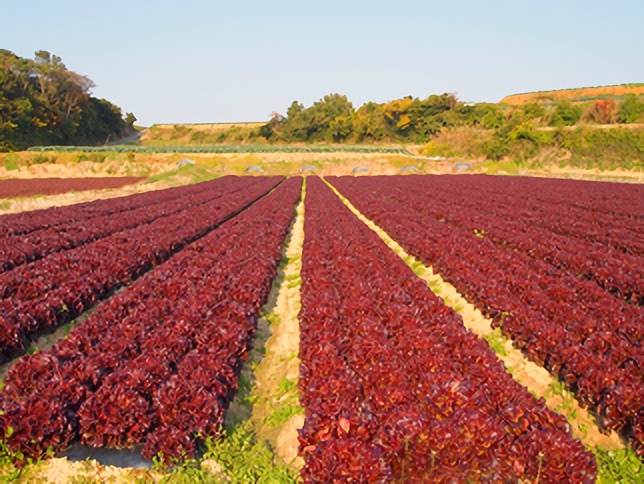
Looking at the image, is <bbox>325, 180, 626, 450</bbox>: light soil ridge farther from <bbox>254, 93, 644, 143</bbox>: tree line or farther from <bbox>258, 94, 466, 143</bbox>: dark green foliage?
<bbox>258, 94, 466, 143</bbox>: dark green foliage

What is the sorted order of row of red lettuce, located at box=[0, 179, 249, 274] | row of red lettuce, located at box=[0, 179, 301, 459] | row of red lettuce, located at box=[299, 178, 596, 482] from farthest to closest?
1. row of red lettuce, located at box=[0, 179, 249, 274]
2. row of red lettuce, located at box=[0, 179, 301, 459]
3. row of red lettuce, located at box=[299, 178, 596, 482]

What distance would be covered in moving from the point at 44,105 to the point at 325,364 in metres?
88.8

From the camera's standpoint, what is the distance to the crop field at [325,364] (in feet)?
15.1

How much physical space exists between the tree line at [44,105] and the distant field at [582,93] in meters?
92.8

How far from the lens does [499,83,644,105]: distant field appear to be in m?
108

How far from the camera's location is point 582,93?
121 m

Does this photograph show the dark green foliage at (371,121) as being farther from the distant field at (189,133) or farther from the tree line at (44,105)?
the tree line at (44,105)

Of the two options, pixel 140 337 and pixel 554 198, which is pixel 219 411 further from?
pixel 554 198

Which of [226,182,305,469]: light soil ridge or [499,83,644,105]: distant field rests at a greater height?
[499,83,644,105]: distant field

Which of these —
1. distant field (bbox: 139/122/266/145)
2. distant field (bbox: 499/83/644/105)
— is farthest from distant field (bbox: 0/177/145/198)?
distant field (bbox: 499/83/644/105)

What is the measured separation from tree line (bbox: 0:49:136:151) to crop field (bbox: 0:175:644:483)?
68586 mm

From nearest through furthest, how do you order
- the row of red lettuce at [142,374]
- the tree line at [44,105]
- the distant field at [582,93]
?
1. the row of red lettuce at [142,374]
2. the tree line at [44,105]
3. the distant field at [582,93]

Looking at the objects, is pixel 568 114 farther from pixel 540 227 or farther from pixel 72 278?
pixel 72 278

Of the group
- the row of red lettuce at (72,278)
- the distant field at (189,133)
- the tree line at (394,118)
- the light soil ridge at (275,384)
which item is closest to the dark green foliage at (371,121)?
the tree line at (394,118)
